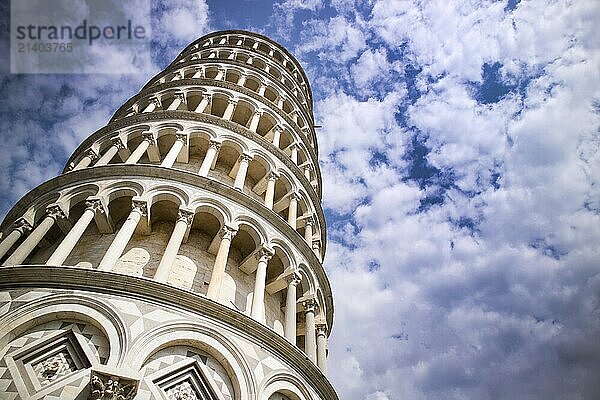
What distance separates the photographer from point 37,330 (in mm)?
9141

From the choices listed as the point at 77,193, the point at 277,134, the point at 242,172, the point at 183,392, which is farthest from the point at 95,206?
the point at 277,134

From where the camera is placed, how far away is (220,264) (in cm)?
1177

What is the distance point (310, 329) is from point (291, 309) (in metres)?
1.08

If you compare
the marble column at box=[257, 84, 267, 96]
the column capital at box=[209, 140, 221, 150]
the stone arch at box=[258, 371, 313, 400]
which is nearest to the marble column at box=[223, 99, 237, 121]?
the column capital at box=[209, 140, 221, 150]

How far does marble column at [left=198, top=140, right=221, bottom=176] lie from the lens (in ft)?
48.0

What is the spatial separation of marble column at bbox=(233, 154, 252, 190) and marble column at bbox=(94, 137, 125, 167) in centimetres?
351

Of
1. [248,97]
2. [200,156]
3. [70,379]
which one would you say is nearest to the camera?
[70,379]

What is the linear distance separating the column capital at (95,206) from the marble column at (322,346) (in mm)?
6194

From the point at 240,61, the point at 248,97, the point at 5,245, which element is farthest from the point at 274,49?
the point at 5,245

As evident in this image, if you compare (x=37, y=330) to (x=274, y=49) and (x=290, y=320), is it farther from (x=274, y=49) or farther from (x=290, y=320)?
(x=274, y=49)

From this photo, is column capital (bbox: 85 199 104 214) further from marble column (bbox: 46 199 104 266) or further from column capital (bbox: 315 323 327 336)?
column capital (bbox: 315 323 327 336)

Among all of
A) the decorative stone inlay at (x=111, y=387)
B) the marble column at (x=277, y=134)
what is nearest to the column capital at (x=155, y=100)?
the marble column at (x=277, y=134)

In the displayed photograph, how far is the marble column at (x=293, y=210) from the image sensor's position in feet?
51.9

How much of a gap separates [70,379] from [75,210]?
236 inches
